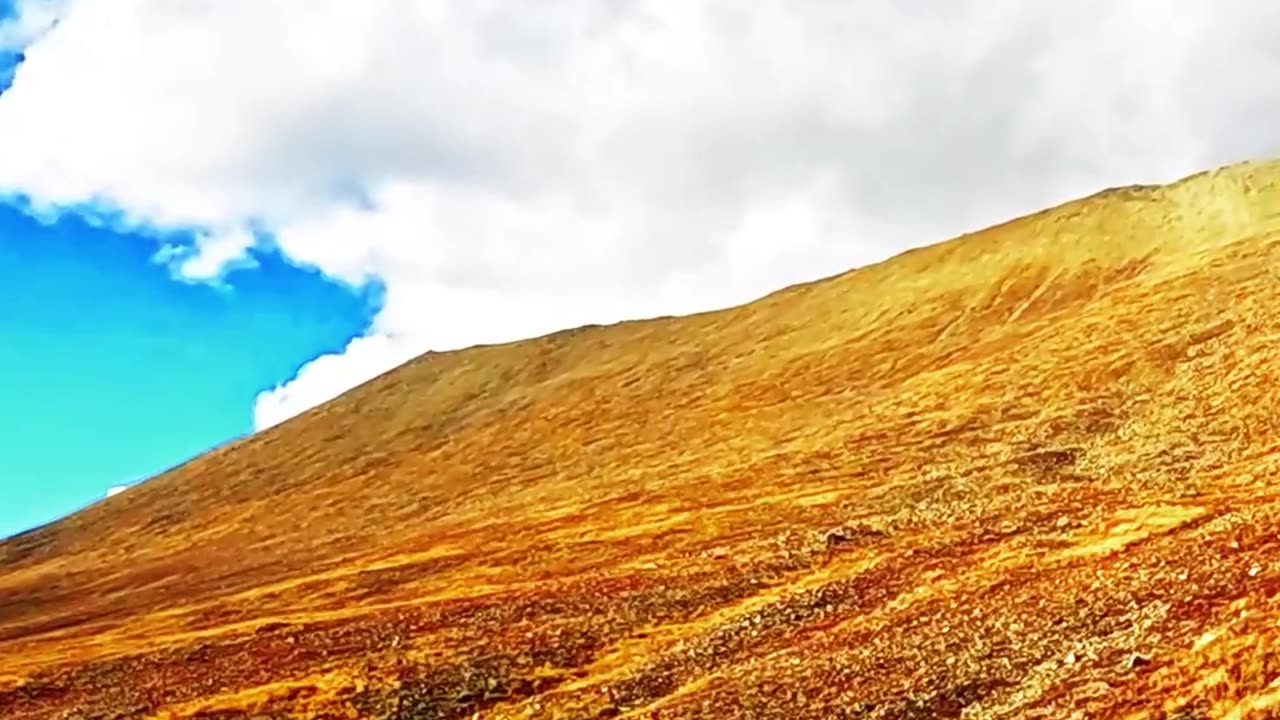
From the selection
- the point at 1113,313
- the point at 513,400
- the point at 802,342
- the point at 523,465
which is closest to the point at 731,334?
the point at 802,342

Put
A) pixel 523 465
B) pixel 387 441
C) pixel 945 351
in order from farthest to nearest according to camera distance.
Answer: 1. pixel 387 441
2. pixel 523 465
3. pixel 945 351

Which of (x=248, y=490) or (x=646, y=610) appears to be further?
(x=248, y=490)

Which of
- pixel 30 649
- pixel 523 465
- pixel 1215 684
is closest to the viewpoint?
pixel 1215 684

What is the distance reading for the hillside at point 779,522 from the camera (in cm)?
3328

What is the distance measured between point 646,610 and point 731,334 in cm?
7798

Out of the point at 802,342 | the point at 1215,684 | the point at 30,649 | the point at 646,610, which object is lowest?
the point at 1215,684

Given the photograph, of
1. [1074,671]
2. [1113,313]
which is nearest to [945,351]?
[1113,313]

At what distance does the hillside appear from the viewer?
109ft

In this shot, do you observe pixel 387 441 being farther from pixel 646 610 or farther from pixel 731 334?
pixel 646 610

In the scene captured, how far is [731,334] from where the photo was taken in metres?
123

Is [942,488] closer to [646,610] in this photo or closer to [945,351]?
[646,610]

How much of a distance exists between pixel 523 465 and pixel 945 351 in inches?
1237

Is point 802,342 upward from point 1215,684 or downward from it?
upward

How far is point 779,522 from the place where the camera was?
5966cm
